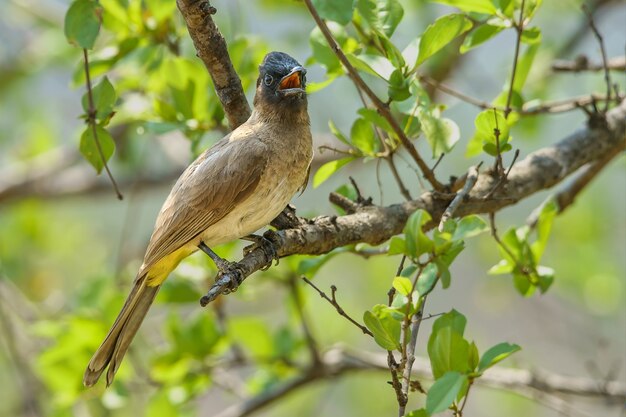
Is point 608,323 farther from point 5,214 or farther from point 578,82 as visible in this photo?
point 5,214

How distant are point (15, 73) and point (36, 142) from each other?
→ 75cm

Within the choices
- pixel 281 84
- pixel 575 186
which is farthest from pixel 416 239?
pixel 575 186

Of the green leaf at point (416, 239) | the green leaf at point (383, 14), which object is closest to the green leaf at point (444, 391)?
the green leaf at point (416, 239)

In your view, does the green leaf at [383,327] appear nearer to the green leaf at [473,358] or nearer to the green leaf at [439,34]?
the green leaf at [473,358]

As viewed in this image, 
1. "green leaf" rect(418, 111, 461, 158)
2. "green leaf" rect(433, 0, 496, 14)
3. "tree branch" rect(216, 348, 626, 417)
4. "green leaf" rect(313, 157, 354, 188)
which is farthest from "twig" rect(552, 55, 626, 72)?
"tree branch" rect(216, 348, 626, 417)

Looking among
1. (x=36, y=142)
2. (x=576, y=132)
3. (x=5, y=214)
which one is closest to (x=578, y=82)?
(x=576, y=132)

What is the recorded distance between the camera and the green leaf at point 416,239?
7.70ft

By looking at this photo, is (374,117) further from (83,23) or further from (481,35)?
(83,23)

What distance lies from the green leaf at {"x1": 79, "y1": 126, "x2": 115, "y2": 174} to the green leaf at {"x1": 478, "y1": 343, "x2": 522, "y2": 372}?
137cm

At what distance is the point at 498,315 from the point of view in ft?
21.5

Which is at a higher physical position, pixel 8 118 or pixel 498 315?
pixel 8 118

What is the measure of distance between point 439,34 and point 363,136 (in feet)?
1.50

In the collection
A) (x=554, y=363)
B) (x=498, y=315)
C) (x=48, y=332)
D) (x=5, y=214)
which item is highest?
(x=5, y=214)

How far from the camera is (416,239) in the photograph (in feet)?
7.70
